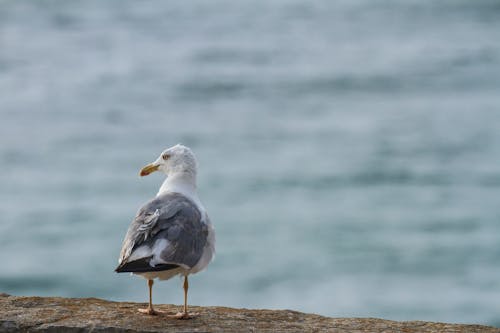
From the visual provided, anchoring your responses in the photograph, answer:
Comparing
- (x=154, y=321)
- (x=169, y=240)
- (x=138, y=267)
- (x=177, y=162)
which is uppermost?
(x=177, y=162)

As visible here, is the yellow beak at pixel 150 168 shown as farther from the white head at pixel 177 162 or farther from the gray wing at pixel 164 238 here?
the gray wing at pixel 164 238

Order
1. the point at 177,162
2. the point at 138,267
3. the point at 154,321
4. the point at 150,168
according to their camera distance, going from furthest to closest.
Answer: the point at 150,168
the point at 177,162
the point at 154,321
the point at 138,267

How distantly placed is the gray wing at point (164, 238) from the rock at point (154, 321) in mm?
362

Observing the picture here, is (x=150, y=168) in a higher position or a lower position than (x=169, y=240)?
higher

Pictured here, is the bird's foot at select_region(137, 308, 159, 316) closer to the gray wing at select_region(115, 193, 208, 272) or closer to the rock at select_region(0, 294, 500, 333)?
the rock at select_region(0, 294, 500, 333)

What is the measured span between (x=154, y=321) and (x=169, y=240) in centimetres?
51

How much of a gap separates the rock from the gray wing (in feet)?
1.19

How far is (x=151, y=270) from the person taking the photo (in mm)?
6324

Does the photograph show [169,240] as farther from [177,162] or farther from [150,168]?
[150,168]

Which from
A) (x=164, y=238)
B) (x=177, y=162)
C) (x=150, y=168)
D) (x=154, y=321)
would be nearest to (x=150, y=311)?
(x=154, y=321)

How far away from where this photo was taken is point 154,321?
6.48 metres

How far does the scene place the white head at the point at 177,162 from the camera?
298 inches

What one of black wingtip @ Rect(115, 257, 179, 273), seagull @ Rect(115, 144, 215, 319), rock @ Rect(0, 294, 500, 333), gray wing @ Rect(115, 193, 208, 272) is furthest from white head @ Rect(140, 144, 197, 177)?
black wingtip @ Rect(115, 257, 179, 273)

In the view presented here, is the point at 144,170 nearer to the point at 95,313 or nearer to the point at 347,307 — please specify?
the point at 95,313
